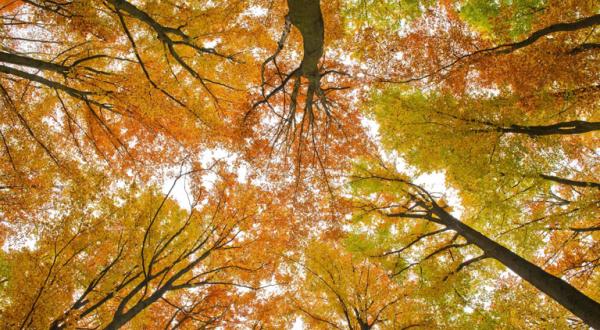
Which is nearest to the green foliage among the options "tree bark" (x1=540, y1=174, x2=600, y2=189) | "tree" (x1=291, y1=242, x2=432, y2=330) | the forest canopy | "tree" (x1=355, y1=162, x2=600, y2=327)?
the forest canopy

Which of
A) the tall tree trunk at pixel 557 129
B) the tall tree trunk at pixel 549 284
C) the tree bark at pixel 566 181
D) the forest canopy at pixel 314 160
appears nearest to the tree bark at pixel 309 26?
the forest canopy at pixel 314 160

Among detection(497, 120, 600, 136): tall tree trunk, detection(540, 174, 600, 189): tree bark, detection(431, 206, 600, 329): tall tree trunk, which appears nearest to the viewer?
detection(431, 206, 600, 329): tall tree trunk

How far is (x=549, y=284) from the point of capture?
4.07m

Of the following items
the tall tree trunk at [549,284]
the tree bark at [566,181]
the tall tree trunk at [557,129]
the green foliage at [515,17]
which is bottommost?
the tall tree trunk at [549,284]

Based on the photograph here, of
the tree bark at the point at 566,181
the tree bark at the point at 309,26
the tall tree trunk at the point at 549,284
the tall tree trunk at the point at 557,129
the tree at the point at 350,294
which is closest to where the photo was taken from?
the tree bark at the point at 309,26

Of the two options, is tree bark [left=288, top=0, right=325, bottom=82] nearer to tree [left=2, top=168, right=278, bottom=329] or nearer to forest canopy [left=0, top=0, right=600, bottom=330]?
forest canopy [left=0, top=0, right=600, bottom=330]

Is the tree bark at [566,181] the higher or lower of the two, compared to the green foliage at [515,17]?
lower

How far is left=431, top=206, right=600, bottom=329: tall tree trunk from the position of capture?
363cm

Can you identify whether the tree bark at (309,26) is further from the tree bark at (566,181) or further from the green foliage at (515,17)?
the tree bark at (566,181)

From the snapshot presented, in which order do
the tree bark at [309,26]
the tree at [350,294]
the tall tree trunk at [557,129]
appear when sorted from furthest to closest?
the tree at [350,294], the tall tree trunk at [557,129], the tree bark at [309,26]

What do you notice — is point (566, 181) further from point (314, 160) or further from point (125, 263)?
point (125, 263)

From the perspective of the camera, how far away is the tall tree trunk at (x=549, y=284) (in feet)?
11.9

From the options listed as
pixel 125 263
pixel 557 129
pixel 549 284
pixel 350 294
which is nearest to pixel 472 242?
pixel 549 284

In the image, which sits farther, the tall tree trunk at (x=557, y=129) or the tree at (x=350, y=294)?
the tree at (x=350, y=294)
